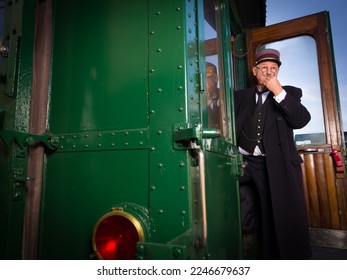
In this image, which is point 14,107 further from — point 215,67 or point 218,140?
point 215,67

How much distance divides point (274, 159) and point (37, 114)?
1.96 metres

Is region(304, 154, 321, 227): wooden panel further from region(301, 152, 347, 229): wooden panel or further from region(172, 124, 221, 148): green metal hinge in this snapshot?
region(172, 124, 221, 148): green metal hinge

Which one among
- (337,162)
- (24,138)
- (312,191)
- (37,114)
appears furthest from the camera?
(312,191)

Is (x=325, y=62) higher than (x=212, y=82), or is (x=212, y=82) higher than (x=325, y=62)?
(x=325, y=62)

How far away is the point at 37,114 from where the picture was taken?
53.4 inches

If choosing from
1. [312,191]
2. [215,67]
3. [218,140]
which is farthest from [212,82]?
[312,191]

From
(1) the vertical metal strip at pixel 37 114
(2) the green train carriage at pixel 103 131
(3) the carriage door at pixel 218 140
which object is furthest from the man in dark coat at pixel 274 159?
(1) the vertical metal strip at pixel 37 114

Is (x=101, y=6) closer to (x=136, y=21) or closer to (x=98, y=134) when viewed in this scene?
(x=136, y=21)

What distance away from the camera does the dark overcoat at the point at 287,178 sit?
2252mm

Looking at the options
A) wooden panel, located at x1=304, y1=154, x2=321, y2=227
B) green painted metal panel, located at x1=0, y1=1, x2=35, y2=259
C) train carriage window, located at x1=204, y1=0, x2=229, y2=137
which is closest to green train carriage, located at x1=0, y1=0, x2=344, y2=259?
green painted metal panel, located at x1=0, y1=1, x2=35, y2=259

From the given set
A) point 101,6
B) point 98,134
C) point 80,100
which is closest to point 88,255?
point 98,134

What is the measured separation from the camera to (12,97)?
4.08 feet

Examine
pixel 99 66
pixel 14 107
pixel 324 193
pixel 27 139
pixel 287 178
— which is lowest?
pixel 324 193

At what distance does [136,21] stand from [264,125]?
5.45 ft
